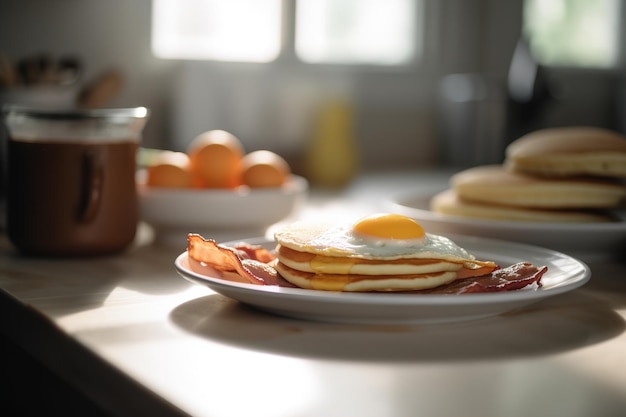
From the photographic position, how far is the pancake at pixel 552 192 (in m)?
1.08

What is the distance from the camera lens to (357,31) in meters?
2.72

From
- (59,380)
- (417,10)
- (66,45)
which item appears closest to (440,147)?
(417,10)

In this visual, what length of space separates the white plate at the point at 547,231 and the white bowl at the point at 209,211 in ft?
0.74

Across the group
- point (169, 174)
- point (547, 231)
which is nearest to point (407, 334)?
point (547, 231)

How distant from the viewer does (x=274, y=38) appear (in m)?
2.47

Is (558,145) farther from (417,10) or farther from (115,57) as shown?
(417,10)

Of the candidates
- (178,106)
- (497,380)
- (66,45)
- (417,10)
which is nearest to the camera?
(497,380)

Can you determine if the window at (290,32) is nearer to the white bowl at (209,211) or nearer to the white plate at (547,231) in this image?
the white bowl at (209,211)

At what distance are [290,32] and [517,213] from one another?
58.5 inches

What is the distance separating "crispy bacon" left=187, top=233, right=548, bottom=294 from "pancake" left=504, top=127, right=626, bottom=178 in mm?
398

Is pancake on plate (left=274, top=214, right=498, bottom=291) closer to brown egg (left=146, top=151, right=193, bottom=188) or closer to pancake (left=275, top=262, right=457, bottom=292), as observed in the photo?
pancake (left=275, top=262, right=457, bottom=292)

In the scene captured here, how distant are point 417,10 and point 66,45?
1.27 meters

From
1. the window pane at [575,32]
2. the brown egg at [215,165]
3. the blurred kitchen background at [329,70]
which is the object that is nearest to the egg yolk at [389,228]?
the brown egg at [215,165]

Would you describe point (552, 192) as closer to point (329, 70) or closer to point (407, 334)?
point (407, 334)
